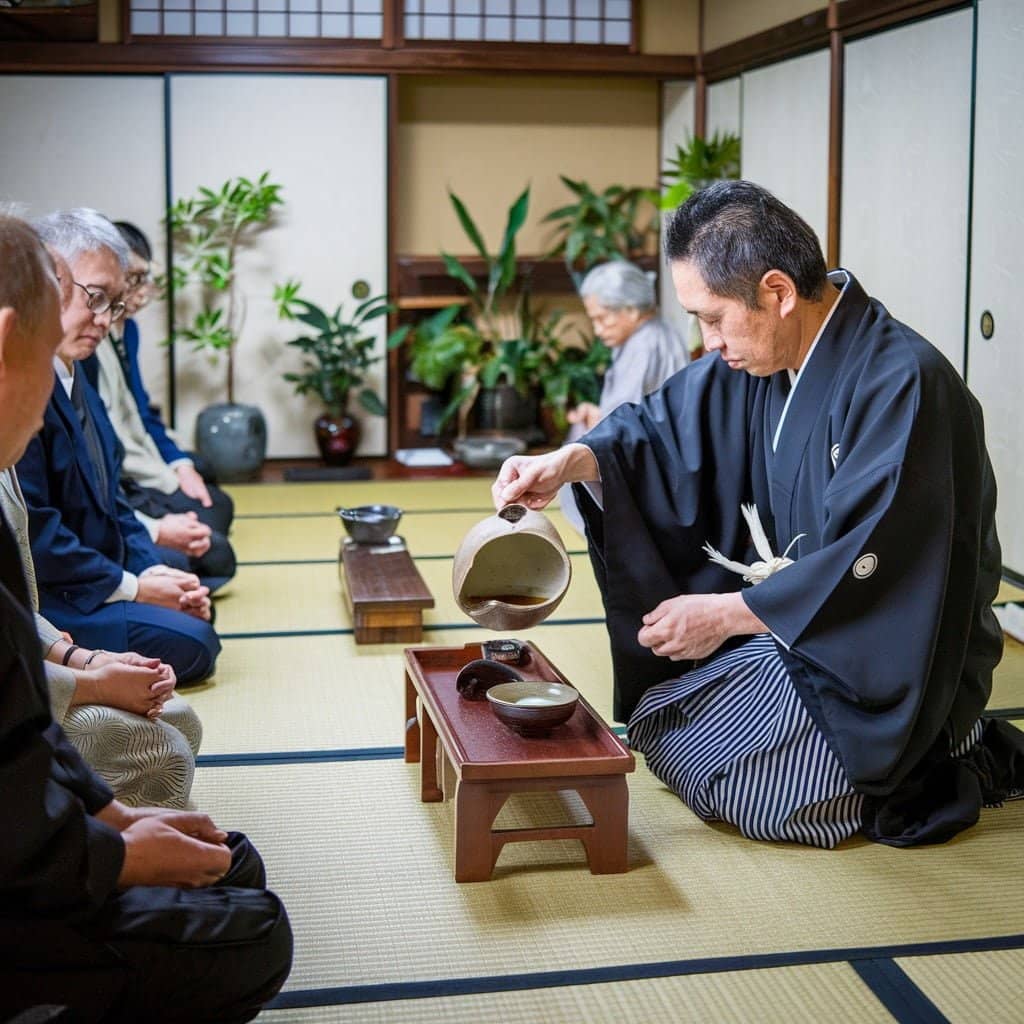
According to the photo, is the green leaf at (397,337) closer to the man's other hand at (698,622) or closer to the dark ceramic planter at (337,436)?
the dark ceramic planter at (337,436)

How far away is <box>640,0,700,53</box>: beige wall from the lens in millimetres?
7621

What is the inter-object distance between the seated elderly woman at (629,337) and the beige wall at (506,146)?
253 cm

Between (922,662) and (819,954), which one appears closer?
(819,954)

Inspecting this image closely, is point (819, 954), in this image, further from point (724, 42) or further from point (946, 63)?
point (724, 42)

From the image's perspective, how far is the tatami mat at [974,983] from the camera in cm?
201

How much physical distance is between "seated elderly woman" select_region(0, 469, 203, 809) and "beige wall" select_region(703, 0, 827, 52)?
4735 mm

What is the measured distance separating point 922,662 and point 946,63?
335 cm

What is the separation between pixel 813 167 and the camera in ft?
20.8

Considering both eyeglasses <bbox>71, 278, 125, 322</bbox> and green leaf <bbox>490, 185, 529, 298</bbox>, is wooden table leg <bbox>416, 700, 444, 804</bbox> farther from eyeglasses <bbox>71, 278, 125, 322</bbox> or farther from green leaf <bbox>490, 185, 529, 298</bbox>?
green leaf <bbox>490, 185, 529, 298</bbox>

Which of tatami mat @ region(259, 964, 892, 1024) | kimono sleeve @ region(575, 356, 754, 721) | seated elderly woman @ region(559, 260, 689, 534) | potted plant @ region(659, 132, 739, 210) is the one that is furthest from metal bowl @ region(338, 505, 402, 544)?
potted plant @ region(659, 132, 739, 210)

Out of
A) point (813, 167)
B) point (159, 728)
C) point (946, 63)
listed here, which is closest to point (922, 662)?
point (159, 728)

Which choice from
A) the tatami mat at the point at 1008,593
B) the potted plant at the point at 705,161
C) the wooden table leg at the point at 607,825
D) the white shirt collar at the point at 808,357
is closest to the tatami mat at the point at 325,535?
the tatami mat at the point at 1008,593

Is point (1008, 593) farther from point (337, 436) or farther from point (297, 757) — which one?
point (337, 436)

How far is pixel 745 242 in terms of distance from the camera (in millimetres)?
2656
